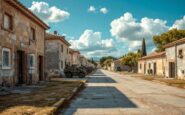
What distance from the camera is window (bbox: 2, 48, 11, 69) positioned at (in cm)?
1669

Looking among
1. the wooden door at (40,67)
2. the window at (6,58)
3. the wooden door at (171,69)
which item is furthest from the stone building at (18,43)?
the wooden door at (171,69)

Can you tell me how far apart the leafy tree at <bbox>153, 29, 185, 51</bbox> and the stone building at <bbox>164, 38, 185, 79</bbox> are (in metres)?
28.1

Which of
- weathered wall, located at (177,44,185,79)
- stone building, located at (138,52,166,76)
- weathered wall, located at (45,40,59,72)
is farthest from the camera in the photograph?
stone building, located at (138,52,166,76)

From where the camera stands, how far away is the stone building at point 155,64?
46362 mm

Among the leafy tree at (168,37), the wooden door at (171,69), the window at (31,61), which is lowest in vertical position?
the wooden door at (171,69)

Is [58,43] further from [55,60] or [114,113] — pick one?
[114,113]

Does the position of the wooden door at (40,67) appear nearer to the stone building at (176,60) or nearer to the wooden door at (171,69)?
the stone building at (176,60)

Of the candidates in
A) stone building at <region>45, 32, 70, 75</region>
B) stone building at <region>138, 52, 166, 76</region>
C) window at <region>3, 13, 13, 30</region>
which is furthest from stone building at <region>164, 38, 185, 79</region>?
window at <region>3, 13, 13, 30</region>

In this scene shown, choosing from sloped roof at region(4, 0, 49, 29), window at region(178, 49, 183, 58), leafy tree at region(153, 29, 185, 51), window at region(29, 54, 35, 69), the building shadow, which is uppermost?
leafy tree at region(153, 29, 185, 51)

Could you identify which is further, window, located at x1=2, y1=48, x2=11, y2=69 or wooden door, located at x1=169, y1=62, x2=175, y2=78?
wooden door, located at x1=169, y1=62, x2=175, y2=78

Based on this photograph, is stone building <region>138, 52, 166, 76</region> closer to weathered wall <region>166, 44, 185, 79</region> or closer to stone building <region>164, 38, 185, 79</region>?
stone building <region>164, 38, 185, 79</region>

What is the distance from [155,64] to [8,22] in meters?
37.6

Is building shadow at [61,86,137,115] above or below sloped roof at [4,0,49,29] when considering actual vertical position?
below

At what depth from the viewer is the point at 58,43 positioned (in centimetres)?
3931
